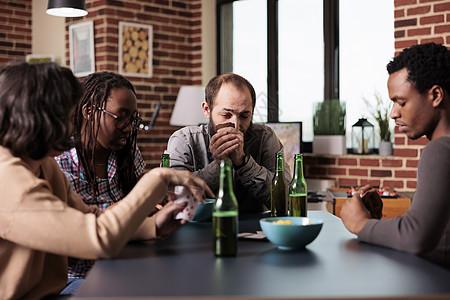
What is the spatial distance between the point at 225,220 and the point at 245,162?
93cm

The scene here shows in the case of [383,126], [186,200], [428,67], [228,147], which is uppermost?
[428,67]

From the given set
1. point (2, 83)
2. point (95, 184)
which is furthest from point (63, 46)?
point (2, 83)

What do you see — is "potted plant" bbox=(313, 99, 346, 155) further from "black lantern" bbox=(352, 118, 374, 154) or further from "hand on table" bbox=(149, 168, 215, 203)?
"hand on table" bbox=(149, 168, 215, 203)

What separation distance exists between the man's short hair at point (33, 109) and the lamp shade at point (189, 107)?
11.6 feet

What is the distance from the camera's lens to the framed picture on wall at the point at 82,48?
4895mm

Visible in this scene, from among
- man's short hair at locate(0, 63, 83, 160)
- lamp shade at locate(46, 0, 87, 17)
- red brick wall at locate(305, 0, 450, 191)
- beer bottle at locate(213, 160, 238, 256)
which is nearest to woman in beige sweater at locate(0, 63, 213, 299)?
man's short hair at locate(0, 63, 83, 160)

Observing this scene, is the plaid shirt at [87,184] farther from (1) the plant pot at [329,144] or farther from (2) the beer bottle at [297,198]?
(1) the plant pot at [329,144]

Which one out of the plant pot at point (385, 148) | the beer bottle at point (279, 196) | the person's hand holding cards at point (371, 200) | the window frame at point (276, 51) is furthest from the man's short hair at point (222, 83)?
the window frame at point (276, 51)

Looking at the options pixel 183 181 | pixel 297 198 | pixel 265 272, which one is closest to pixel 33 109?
pixel 183 181

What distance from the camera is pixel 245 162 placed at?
7.41ft

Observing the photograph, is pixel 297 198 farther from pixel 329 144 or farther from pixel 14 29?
pixel 14 29

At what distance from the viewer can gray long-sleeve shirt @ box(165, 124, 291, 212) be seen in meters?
2.25

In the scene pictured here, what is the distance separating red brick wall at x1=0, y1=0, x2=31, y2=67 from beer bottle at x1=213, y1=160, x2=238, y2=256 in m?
4.77

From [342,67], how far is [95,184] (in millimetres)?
3241
